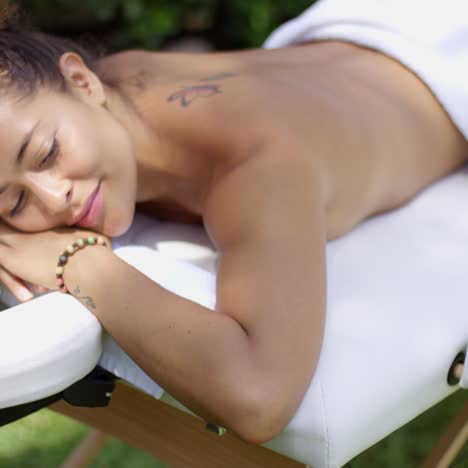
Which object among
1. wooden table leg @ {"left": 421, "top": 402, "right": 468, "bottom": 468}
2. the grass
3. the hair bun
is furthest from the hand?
wooden table leg @ {"left": 421, "top": 402, "right": 468, "bottom": 468}

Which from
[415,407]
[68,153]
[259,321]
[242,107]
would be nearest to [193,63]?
[242,107]

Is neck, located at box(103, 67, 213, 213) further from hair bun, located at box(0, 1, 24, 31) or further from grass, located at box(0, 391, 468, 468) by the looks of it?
grass, located at box(0, 391, 468, 468)

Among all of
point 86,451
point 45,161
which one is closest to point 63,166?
point 45,161

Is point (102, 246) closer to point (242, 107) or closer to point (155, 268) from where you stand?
point (155, 268)

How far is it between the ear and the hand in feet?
0.85

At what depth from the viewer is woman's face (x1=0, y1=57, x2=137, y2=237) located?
4.40 ft

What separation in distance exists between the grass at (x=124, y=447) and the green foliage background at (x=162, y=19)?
1.96m

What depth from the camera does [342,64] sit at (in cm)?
176

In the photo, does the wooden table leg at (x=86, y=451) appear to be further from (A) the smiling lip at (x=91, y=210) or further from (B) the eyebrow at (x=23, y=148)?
(B) the eyebrow at (x=23, y=148)

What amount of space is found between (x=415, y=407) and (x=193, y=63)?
0.83 meters

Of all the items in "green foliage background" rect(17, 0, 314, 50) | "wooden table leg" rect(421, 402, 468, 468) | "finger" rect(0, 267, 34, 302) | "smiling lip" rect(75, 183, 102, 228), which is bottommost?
"green foliage background" rect(17, 0, 314, 50)

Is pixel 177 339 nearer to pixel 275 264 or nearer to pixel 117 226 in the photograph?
pixel 275 264

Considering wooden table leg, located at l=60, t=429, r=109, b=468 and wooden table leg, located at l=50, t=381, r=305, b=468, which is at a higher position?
wooden table leg, located at l=50, t=381, r=305, b=468

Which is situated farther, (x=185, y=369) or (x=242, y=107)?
(x=242, y=107)
